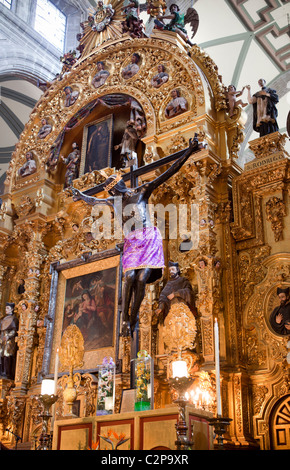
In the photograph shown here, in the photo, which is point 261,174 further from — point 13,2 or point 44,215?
point 13,2

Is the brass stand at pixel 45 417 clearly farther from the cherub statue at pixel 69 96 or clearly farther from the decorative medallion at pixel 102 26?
the decorative medallion at pixel 102 26

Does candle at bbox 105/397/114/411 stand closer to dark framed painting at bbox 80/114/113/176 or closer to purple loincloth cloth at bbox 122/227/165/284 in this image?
purple loincloth cloth at bbox 122/227/165/284

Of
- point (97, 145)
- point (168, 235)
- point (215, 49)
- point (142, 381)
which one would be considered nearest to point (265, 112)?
point (168, 235)

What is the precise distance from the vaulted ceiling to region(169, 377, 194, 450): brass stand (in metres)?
14.3

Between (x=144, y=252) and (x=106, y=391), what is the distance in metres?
1.83

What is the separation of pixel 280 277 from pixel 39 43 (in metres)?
13.2

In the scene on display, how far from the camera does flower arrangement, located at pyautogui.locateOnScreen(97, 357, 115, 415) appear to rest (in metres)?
6.48

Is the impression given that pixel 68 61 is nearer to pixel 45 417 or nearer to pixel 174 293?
pixel 174 293

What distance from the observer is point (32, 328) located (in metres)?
11.1

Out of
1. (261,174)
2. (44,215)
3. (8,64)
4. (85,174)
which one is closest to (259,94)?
(261,174)

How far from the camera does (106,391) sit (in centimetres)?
666

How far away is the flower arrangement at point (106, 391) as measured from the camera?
21.2 feet

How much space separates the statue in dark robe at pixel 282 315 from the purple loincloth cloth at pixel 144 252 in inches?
101

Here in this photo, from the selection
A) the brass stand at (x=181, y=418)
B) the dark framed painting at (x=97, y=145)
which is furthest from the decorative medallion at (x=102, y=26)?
the brass stand at (x=181, y=418)
